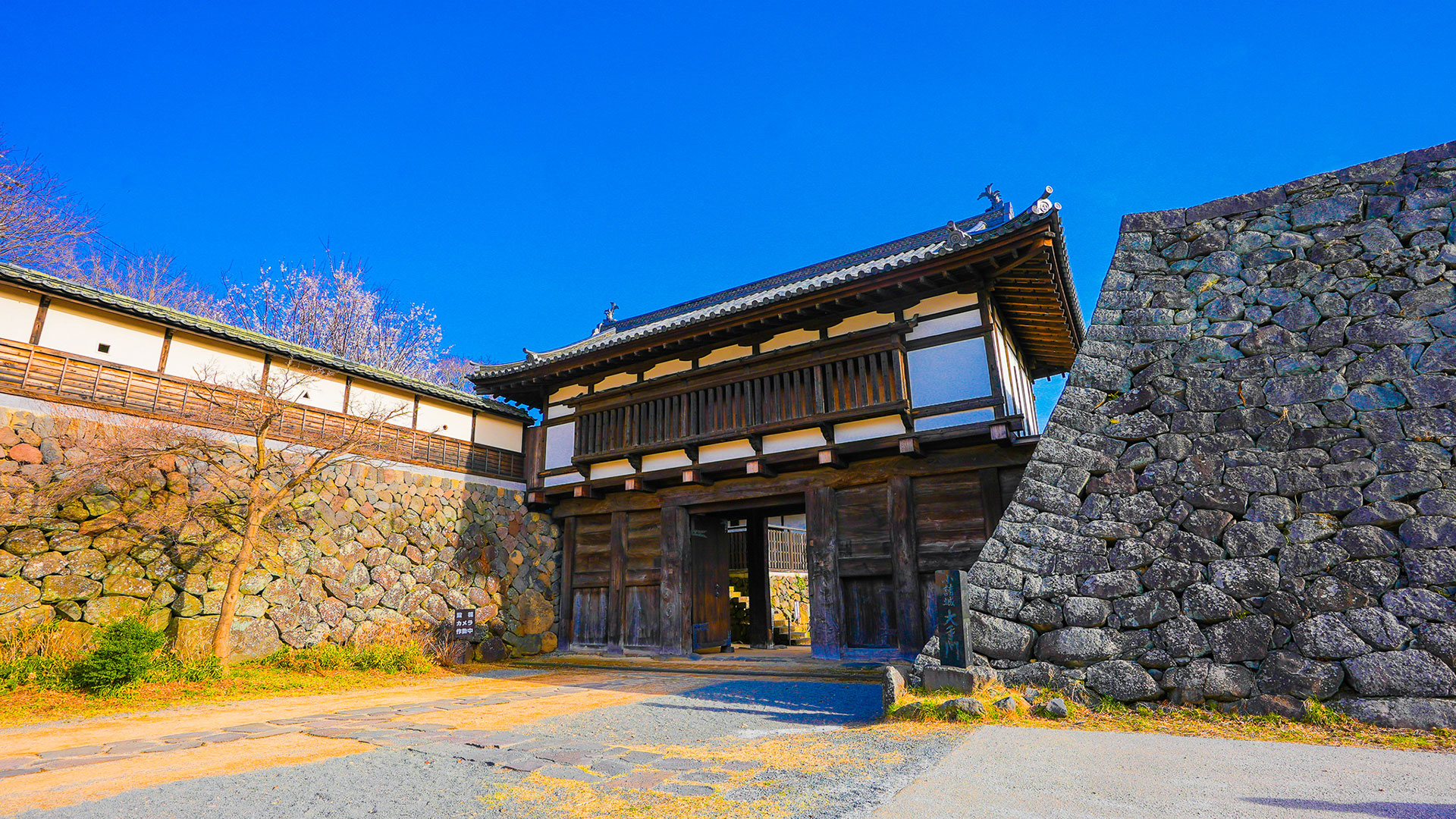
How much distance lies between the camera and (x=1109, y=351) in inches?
328

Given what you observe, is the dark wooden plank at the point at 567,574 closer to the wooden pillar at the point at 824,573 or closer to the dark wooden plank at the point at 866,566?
the wooden pillar at the point at 824,573

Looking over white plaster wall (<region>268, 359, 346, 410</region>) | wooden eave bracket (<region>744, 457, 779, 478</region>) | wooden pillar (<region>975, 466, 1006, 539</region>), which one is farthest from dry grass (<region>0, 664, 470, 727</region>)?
wooden pillar (<region>975, 466, 1006, 539</region>)

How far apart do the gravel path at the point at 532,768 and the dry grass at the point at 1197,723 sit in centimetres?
104

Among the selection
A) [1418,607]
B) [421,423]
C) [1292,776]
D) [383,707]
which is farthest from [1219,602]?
[421,423]

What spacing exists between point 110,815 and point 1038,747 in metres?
5.99

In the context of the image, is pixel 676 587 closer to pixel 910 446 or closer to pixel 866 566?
pixel 866 566

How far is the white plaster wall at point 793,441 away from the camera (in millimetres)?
12094

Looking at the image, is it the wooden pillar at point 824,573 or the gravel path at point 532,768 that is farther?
the wooden pillar at point 824,573

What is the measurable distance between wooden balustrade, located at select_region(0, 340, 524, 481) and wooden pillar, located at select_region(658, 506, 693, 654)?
533cm

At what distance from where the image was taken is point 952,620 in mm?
7109

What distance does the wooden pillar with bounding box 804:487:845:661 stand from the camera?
457 inches

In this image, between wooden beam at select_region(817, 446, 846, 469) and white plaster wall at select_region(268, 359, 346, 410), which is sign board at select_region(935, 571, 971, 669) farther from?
white plaster wall at select_region(268, 359, 346, 410)

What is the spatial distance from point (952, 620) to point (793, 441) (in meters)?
5.65

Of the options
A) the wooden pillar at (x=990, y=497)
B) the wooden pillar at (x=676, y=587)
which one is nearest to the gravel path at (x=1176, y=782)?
the wooden pillar at (x=990, y=497)
